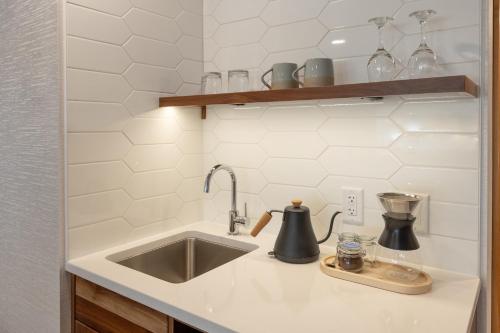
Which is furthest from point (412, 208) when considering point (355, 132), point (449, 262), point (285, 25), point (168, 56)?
point (168, 56)

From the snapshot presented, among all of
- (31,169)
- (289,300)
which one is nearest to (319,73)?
(289,300)

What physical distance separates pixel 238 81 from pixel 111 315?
36.6 inches

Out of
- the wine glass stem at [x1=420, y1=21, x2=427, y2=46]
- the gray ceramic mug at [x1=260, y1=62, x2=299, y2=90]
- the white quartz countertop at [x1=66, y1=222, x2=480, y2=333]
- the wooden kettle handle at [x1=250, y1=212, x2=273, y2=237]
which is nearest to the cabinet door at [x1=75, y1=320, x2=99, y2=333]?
the white quartz countertop at [x1=66, y1=222, x2=480, y2=333]

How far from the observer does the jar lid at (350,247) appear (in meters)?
1.09

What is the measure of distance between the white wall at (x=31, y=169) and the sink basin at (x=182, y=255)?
275 mm

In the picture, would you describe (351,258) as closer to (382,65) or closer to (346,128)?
(346,128)

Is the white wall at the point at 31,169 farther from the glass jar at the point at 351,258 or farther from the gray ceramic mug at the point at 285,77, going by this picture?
the glass jar at the point at 351,258

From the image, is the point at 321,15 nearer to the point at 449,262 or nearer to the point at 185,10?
the point at 185,10

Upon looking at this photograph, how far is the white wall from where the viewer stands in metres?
1.23

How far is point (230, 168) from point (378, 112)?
613 millimetres

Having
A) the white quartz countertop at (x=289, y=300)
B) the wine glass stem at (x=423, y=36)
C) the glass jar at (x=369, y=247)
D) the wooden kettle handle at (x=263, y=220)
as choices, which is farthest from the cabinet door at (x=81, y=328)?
the wine glass stem at (x=423, y=36)

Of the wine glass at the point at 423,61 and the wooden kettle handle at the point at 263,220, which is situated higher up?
the wine glass at the point at 423,61

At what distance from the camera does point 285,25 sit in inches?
56.1

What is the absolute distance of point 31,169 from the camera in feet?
4.49
